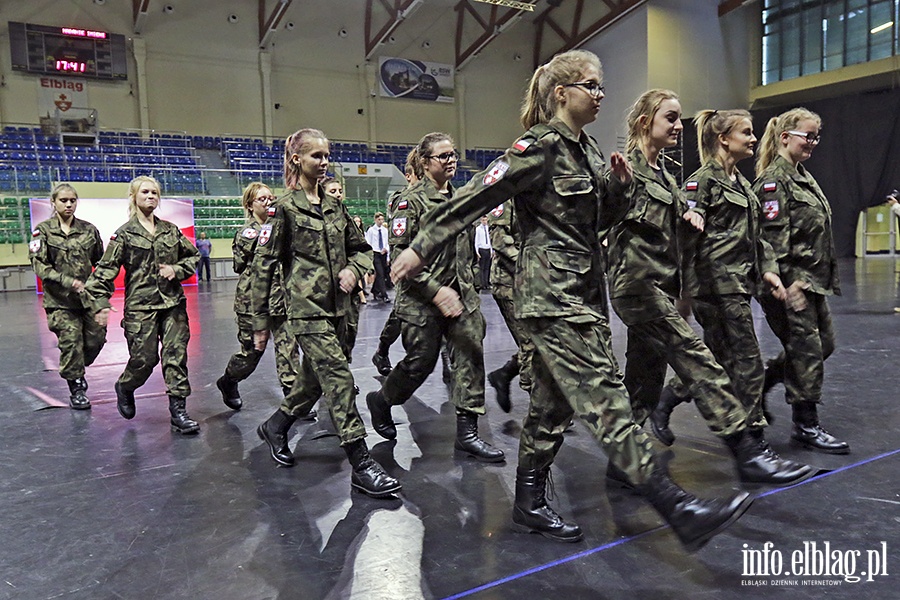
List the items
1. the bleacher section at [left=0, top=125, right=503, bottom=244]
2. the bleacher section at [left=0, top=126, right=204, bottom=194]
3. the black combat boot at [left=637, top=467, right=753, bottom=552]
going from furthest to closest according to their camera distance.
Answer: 1. the bleacher section at [left=0, top=126, right=204, bottom=194]
2. the bleacher section at [left=0, top=125, right=503, bottom=244]
3. the black combat boot at [left=637, top=467, right=753, bottom=552]

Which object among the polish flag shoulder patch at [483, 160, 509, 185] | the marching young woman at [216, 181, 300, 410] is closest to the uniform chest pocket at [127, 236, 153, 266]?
the marching young woman at [216, 181, 300, 410]

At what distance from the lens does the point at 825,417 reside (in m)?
3.94

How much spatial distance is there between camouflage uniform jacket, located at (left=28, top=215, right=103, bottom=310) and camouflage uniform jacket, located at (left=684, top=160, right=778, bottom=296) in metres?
4.22

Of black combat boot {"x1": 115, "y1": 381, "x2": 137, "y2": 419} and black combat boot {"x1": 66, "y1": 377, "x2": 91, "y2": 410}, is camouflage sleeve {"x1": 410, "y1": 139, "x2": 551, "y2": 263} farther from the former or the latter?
black combat boot {"x1": 66, "y1": 377, "x2": 91, "y2": 410}

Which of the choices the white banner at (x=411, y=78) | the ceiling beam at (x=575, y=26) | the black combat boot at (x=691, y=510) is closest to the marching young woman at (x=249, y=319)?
the black combat boot at (x=691, y=510)

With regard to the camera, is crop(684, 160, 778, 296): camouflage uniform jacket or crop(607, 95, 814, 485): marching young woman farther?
crop(684, 160, 778, 296): camouflage uniform jacket

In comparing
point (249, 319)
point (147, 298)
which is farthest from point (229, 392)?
point (147, 298)

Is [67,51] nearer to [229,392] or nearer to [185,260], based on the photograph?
→ [185,260]

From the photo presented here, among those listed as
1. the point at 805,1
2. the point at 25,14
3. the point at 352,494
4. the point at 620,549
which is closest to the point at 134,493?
the point at 352,494

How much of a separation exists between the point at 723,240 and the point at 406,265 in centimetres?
176

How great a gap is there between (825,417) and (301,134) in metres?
3.31

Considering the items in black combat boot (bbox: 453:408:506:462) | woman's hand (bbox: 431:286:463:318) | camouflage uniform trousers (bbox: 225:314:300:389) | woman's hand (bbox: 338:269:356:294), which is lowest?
black combat boot (bbox: 453:408:506:462)

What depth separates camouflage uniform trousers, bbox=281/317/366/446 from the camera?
3068 mm

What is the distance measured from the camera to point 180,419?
4168mm
